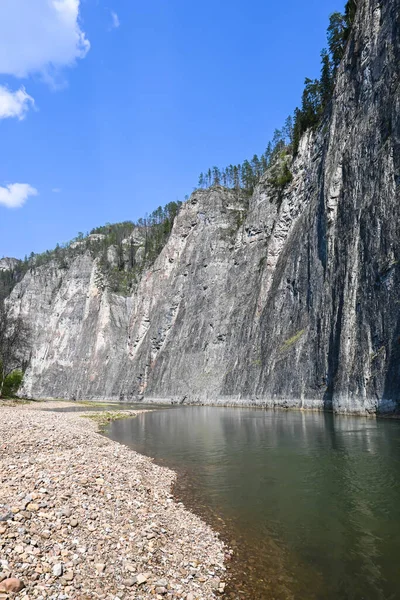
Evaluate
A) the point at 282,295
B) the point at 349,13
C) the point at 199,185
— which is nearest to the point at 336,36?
the point at 349,13

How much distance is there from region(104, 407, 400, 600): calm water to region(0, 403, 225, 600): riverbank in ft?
2.94

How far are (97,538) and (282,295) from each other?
165 ft

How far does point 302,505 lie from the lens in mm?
11883

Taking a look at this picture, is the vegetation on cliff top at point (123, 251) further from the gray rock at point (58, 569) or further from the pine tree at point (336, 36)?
the gray rock at point (58, 569)

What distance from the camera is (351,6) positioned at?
5472cm

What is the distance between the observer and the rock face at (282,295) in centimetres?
3444

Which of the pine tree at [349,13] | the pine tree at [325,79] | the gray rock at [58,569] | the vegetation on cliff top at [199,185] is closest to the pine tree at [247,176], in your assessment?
the vegetation on cliff top at [199,185]

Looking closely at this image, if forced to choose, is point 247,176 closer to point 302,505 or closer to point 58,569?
point 302,505

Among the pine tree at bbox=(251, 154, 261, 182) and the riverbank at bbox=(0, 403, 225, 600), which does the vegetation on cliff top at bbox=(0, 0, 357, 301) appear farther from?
the riverbank at bbox=(0, 403, 225, 600)

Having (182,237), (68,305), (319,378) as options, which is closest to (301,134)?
(182,237)

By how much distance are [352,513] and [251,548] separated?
3.71 m

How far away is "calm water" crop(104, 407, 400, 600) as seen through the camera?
7.70 meters

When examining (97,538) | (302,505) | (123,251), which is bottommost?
(302,505)

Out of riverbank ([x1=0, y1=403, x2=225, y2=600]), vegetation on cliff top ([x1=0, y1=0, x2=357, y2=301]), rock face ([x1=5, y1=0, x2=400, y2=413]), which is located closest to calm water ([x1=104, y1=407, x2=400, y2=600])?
riverbank ([x1=0, y1=403, x2=225, y2=600])
